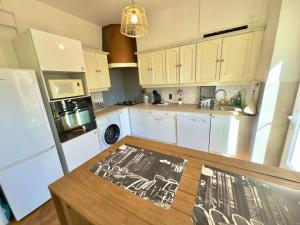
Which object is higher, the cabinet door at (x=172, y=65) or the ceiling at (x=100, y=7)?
the ceiling at (x=100, y=7)

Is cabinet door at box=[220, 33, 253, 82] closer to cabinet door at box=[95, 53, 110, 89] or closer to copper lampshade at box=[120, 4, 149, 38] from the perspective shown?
copper lampshade at box=[120, 4, 149, 38]

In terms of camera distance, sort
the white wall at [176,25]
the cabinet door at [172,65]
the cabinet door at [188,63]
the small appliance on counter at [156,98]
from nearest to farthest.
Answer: the white wall at [176,25], the cabinet door at [188,63], the cabinet door at [172,65], the small appliance on counter at [156,98]

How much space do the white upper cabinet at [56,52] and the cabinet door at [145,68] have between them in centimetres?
133

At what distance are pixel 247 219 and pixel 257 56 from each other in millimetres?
2247

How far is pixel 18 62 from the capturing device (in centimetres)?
176

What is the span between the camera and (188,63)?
2461 millimetres

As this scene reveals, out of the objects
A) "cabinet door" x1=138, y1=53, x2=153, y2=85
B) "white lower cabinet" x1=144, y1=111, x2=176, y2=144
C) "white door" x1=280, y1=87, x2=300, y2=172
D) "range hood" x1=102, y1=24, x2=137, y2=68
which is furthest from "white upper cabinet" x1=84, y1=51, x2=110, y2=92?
"white door" x1=280, y1=87, x2=300, y2=172

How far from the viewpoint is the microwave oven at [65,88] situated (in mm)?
1687

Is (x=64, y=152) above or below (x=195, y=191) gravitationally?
below

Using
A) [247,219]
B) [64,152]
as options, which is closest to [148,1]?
[64,152]

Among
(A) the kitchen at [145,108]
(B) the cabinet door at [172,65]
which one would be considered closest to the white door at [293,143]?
(A) the kitchen at [145,108]

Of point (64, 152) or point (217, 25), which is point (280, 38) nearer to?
point (217, 25)

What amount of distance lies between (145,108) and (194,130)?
3.71 ft

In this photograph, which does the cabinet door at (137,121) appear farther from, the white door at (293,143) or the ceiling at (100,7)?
the white door at (293,143)
